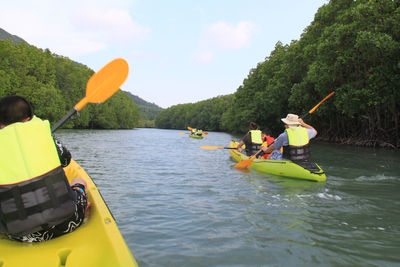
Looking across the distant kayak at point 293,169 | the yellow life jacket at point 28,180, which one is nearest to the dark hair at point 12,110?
the yellow life jacket at point 28,180

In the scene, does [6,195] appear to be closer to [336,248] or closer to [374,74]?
[336,248]

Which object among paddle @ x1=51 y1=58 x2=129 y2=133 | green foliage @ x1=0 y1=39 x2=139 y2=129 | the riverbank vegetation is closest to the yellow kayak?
paddle @ x1=51 y1=58 x2=129 y2=133

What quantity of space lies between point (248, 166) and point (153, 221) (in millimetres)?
5189

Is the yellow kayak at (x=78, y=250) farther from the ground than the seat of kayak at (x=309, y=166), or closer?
closer

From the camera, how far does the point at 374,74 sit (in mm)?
14289

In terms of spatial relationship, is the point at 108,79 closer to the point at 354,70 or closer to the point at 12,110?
the point at 12,110

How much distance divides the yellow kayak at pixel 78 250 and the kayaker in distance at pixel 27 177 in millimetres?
127

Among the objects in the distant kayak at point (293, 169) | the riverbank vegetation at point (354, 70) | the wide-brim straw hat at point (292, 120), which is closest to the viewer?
the distant kayak at point (293, 169)

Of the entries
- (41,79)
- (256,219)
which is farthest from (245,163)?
(41,79)

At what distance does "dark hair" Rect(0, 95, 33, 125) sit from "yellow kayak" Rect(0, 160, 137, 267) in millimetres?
999

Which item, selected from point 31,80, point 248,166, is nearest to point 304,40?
point 248,166

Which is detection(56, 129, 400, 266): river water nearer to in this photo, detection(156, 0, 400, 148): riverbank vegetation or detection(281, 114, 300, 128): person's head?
detection(281, 114, 300, 128): person's head

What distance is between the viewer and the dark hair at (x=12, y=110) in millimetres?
2082

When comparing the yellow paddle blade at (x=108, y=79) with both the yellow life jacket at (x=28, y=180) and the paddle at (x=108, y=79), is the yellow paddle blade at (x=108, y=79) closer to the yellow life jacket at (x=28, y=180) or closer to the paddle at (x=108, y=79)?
the paddle at (x=108, y=79)
